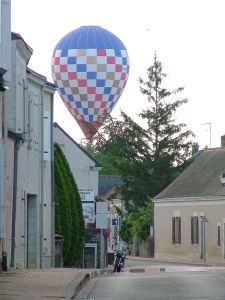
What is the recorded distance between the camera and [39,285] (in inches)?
1024

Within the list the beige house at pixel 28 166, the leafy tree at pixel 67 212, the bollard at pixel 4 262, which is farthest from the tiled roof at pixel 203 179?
the bollard at pixel 4 262

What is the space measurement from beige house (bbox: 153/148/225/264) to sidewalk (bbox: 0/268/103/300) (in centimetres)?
3501

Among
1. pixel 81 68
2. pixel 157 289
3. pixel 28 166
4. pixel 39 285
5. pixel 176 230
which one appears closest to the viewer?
pixel 39 285

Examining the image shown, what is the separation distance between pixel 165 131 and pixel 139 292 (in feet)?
203

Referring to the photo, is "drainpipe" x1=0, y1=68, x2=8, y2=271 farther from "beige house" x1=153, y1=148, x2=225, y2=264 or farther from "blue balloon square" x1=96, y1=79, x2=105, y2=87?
"blue balloon square" x1=96, y1=79, x2=105, y2=87

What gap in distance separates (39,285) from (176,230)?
46281 mm

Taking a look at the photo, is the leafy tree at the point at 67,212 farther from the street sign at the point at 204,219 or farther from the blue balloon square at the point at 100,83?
the blue balloon square at the point at 100,83

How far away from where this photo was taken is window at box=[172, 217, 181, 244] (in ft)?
235

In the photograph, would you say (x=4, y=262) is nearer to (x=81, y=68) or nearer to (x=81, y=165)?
(x=81, y=165)

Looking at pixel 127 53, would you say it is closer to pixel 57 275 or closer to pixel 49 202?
pixel 49 202

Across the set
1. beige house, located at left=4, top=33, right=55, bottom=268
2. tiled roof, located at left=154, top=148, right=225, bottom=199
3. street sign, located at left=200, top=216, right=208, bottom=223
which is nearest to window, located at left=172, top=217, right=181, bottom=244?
tiled roof, located at left=154, top=148, right=225, bottom=199

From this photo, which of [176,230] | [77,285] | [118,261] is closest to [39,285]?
[77,285]

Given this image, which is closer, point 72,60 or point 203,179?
point 72,60

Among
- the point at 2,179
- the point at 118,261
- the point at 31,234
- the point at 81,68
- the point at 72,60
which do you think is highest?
the point at 72,60
